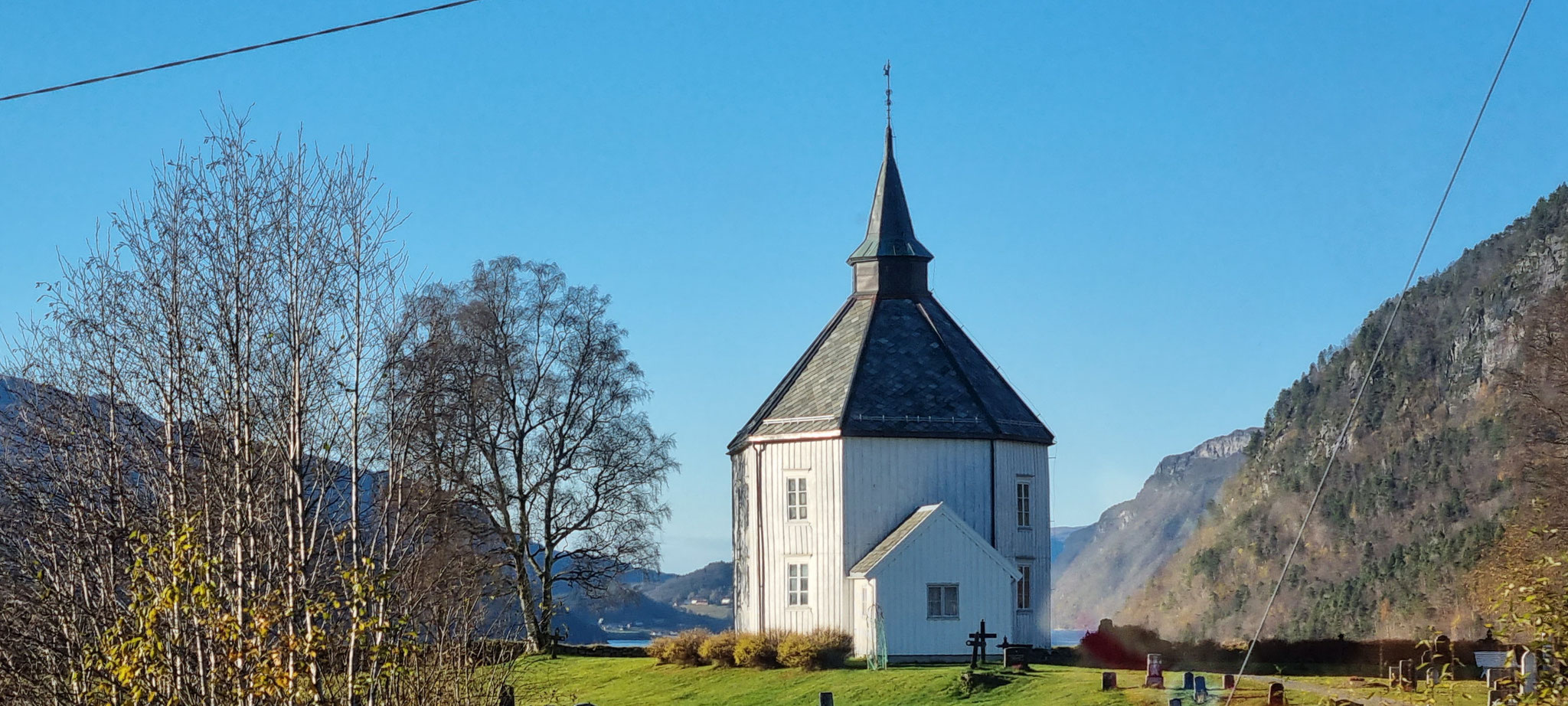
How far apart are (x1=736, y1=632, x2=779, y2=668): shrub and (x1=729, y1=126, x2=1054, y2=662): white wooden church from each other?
2.10 meters

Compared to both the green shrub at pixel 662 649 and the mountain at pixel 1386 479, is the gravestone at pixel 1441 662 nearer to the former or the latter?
the green shrub at pixel 662 649

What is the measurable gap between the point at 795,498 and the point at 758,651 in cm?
481

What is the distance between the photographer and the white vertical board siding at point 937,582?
121 ft

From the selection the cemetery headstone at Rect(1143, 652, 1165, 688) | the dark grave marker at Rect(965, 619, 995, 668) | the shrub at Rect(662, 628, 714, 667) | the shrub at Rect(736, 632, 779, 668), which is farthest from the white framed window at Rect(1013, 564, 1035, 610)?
the cemetery headstone at Rect(1143, 652, 1165, 688)

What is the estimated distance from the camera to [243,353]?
1747 centimetres

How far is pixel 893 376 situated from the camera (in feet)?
134

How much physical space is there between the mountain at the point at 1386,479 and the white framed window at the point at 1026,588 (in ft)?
234

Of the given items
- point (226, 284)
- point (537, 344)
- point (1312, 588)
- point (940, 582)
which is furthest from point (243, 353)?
point (1312, 588)

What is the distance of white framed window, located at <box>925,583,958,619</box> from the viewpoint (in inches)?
1470

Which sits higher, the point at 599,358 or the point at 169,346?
the point at 599,358

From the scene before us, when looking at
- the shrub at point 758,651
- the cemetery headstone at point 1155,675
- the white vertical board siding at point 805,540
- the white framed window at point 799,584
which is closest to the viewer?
the cemetery headstone at point 1155,675

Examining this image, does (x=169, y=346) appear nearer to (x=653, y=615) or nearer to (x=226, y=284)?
(x=226, y=284)

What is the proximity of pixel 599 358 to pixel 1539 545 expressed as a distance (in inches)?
995

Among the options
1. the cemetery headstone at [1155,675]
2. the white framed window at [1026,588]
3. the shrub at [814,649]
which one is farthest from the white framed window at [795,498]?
the cemetery headstone at [1155,675]
